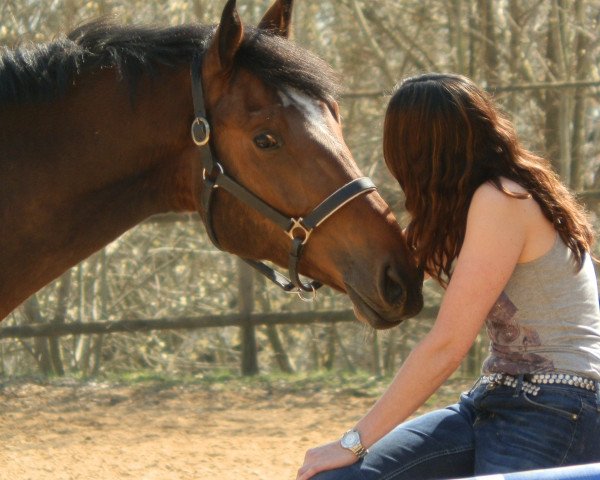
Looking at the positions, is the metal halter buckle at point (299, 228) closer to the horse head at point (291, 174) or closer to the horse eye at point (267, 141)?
the horse head at point (291, 174)

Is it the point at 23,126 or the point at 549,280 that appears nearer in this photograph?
the point at 549,280

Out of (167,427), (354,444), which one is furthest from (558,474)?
(167,427)

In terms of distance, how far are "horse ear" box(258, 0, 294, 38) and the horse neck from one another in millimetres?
396

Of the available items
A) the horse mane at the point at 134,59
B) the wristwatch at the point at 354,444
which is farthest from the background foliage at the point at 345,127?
the wristwatch at the point at 354,444

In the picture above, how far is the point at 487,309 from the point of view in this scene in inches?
83.9

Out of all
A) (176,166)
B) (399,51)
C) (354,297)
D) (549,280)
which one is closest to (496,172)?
(549,280)

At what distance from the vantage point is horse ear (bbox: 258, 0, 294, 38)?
113 inches

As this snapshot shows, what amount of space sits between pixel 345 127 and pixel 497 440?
574 cm

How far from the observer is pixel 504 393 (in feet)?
7.36

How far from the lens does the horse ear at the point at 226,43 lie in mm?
2531

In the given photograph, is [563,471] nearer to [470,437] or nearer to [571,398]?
[571,398]

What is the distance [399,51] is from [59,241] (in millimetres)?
6222

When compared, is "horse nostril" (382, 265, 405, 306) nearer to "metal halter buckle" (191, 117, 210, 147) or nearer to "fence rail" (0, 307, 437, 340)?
"metal halter buckle" (191, 117, 210, 147)

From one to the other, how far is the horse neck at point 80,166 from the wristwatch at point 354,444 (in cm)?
91
